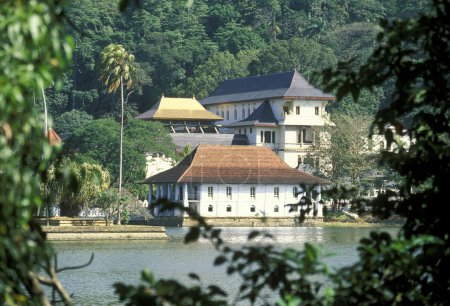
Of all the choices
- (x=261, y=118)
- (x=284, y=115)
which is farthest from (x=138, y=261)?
(x=261, y=118)

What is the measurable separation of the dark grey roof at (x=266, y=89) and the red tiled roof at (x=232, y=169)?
1694 centimetres

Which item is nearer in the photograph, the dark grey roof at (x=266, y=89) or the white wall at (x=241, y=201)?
the white wall at (x=241, y=201)

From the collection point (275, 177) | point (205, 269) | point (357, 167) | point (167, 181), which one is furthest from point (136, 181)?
point (205, 269)

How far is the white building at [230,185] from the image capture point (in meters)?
74.8

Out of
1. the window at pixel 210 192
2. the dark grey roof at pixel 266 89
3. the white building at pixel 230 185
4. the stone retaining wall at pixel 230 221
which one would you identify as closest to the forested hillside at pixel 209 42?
the dark grey roof at pixel 266 89

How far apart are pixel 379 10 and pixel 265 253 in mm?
134007

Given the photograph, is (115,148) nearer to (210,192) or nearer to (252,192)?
(210,192)

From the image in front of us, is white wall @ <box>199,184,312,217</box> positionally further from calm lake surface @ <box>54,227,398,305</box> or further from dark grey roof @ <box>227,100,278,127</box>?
dark grey roof @ <box>227,100,278,127</box>

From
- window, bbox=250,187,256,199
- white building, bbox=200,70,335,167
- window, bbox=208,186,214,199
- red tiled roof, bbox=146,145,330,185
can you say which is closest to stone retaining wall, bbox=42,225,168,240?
red tiled roof, bbox=146,145,330,185

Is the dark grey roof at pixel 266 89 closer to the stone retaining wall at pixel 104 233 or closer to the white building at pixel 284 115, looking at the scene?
the white building at pixel 284 115

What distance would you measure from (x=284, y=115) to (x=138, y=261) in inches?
2305

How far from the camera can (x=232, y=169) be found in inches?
2997

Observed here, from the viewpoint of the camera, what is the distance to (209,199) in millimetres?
A: 75125

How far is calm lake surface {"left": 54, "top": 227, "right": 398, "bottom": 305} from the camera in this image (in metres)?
29.5
